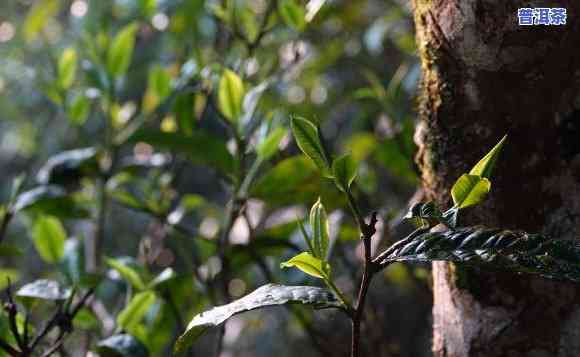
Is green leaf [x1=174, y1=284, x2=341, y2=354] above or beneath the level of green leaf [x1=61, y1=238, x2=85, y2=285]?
above

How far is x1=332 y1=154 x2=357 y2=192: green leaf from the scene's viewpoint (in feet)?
2.02

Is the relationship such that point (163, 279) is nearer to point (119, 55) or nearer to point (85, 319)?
point (85, 319)

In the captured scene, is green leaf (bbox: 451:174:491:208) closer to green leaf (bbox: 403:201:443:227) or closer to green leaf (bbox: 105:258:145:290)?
green leaf (bbox: 403:201:443:227)

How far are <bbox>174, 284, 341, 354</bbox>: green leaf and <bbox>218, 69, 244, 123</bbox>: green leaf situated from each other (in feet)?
1.35

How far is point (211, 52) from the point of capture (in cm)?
148

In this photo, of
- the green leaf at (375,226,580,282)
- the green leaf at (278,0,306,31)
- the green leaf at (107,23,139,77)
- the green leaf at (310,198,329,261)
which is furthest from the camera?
the green leaf at (107,23,139,77)

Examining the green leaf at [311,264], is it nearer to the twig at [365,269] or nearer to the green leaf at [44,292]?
the twig at [365,269]

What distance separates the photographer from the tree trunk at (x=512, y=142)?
69 cm

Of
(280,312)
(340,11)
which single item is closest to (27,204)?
(340,11)

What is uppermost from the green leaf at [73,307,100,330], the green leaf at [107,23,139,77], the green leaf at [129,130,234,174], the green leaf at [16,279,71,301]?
the green leaf at [107,23,139,77]

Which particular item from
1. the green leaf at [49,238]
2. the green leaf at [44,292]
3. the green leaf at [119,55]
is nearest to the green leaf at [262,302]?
the green leaf at [44,292]

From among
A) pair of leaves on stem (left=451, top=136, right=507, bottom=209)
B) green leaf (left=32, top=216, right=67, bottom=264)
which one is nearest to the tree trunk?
pair of leaves on stem (left=451, top=136, right=507, bottom=209)

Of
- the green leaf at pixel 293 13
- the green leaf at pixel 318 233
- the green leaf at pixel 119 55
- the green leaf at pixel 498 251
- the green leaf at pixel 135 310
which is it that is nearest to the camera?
the green leaf at pixel 498 251

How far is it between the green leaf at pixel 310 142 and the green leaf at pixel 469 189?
0.34 feet
